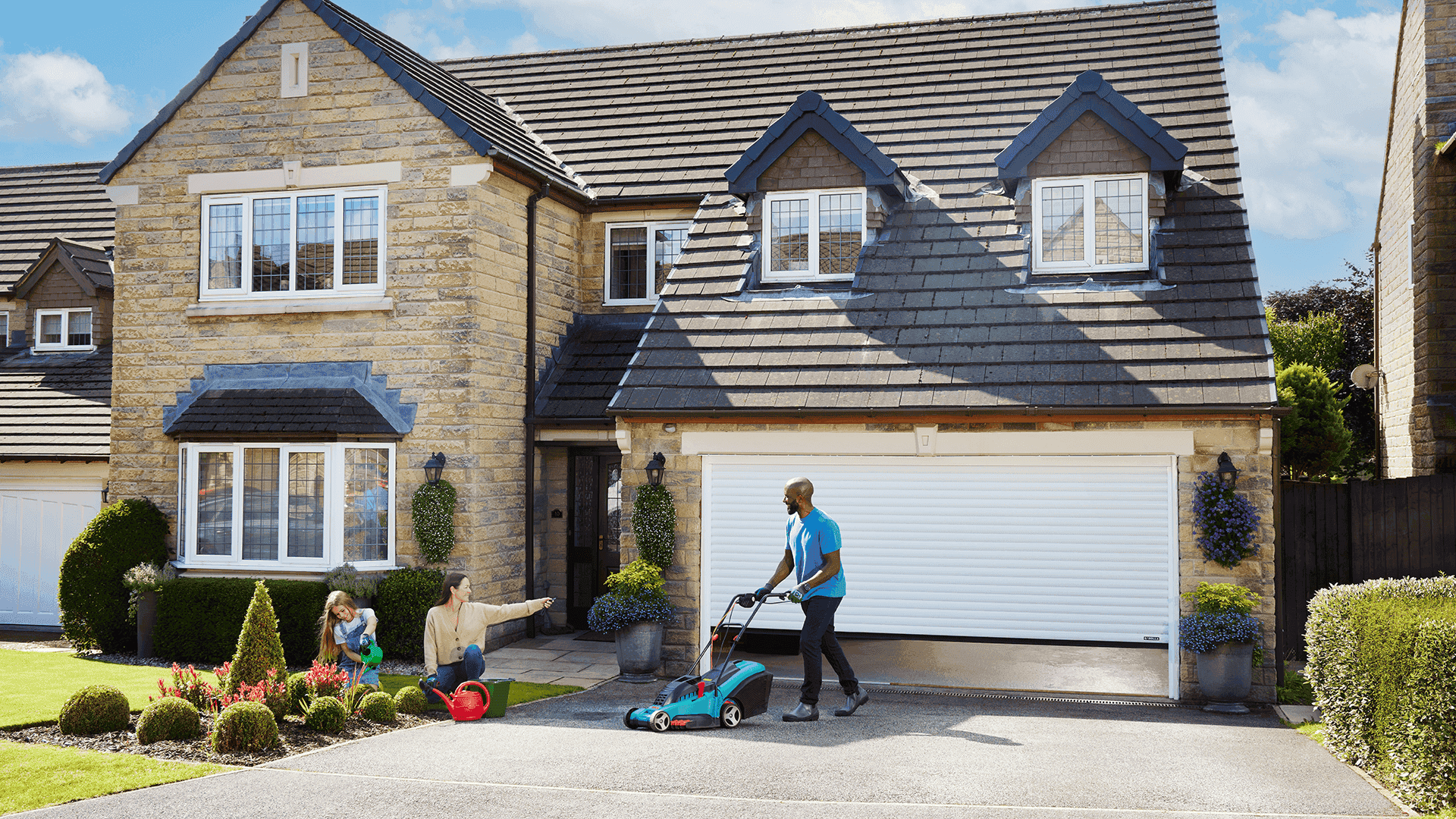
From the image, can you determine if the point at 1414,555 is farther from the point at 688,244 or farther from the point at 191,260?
the point at 191,260

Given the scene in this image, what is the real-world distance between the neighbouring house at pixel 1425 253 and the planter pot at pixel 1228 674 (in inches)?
250

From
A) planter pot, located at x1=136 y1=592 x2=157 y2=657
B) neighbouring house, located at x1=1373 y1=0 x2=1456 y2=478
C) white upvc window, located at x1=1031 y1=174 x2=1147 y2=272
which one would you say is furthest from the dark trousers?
neighbouring house, located at x1=1373 y1=0 x2=1456 y2=478

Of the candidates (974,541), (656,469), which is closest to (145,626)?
(656,469)

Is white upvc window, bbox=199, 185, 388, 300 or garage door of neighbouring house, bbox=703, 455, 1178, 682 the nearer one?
garage door of neighbouring house, bbox=703, 455, 1178, 682

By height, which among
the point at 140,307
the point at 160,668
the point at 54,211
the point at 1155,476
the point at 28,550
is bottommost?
the point at 160,668

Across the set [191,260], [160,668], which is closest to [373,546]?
[160,668]

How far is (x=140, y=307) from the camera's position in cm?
1405

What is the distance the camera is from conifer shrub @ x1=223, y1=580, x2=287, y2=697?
877 centimetres

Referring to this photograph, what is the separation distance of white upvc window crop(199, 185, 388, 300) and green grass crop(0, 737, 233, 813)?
6.87m

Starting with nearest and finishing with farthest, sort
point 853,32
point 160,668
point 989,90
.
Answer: point 160,668 < point 989,90 < point 853,32

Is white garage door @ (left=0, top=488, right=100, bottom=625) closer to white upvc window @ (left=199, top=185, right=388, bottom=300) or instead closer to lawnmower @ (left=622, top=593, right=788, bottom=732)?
white upvc window @ (left=199, top=185, right=388, bottom=300)

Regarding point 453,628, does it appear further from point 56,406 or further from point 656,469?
point 56,406

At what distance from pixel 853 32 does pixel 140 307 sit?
446 inches

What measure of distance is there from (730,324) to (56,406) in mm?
10869
